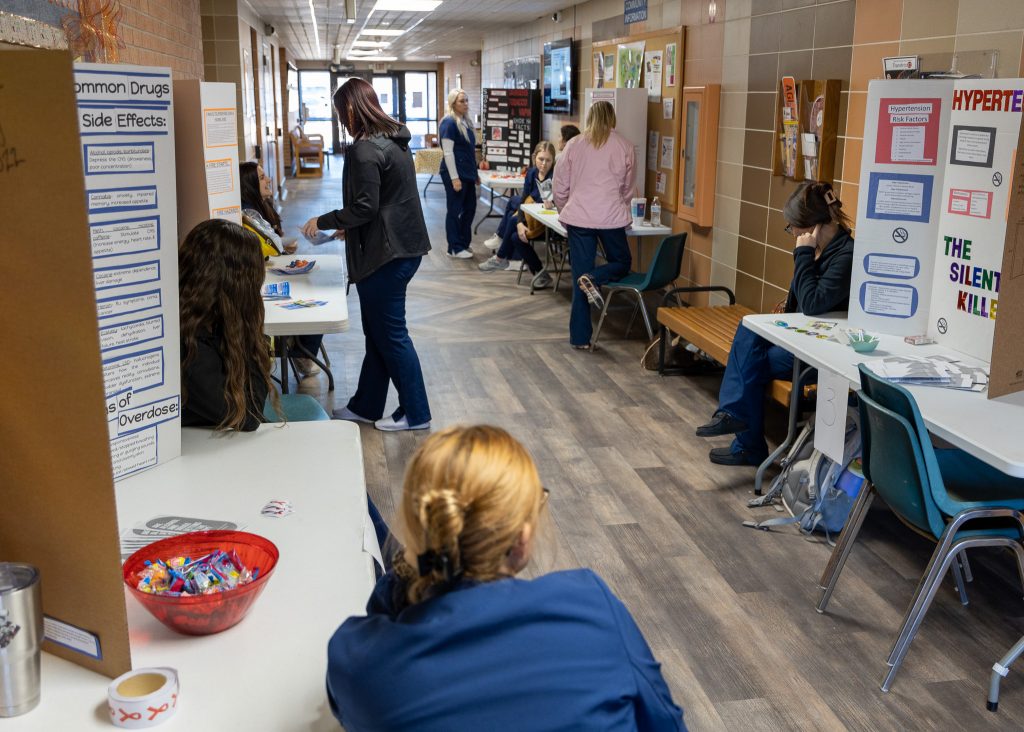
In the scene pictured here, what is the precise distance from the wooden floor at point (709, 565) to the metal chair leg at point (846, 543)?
3.0 inches

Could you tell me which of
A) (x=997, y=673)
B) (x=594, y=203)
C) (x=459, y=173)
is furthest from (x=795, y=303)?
(x=459, y=173)

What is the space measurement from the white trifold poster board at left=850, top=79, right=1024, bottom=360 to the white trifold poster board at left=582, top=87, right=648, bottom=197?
12.5 feet

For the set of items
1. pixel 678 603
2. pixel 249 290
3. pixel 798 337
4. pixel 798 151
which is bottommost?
pixel 678 603

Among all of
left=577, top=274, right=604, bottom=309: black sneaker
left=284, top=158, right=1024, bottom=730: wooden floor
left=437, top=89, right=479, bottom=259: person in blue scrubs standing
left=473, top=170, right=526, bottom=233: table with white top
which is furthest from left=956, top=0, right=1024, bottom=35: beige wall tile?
left=437, top=89, right=479, bottom=259: person in blue scrubs standing

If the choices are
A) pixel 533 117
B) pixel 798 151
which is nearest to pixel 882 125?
pixel 798 151

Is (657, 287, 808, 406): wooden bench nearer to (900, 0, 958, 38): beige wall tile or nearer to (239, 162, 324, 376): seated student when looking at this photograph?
(900, 0, 958, 38): beige wall tile

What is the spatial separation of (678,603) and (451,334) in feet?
12.2

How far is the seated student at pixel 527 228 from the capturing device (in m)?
8.38

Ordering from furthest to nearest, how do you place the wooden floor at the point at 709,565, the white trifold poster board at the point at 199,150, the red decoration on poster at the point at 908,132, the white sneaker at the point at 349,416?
1. the white sneaker at the point at 349,416
2. the red decoration on poster at the point at 908,132
3. the white trifold poster board at the point at 199,150
4. the wooden floor at the point at 709,565

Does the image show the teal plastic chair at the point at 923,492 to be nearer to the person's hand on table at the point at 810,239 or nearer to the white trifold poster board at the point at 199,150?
the person's hand on table at the point at 810,239

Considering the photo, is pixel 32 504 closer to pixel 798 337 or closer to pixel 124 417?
pixel 124 417

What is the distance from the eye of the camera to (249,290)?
2.45 metres

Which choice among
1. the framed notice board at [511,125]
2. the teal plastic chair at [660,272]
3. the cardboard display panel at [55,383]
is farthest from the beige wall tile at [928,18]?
the framed notice board at [511,125]

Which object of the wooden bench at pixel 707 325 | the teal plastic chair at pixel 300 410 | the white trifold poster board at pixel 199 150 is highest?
the white trifold poster board at pixel 199 150
